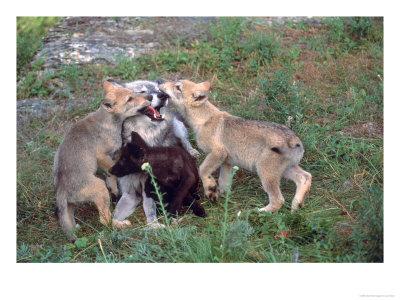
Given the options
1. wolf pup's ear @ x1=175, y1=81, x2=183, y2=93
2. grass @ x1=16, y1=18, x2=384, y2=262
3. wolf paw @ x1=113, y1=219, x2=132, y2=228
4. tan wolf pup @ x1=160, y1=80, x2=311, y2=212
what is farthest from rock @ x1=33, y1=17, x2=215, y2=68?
wolf paw @ x1=113, y1=219, x2=132, y2=228

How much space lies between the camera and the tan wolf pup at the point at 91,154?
234 inches

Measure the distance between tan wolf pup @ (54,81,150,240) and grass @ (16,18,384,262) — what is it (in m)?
0.34

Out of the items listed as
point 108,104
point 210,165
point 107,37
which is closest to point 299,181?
point 210,165

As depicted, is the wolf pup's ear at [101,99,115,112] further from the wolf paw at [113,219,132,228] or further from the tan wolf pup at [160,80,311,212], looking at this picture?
the wolf paw at [113,219,132,228]

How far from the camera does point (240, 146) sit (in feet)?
20.6

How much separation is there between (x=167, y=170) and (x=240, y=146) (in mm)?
1063

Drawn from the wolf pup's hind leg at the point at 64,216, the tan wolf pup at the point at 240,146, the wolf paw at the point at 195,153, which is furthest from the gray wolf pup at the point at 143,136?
the wolf pup's hind leg at the point at 64,216

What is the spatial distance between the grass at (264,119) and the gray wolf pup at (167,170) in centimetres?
34

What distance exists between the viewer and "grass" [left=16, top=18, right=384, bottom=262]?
16.6ft

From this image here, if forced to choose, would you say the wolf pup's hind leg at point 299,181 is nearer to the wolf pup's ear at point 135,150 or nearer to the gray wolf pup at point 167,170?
the gray wolf pup at point 167,170

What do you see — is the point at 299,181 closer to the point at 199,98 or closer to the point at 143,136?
the point at 199,98

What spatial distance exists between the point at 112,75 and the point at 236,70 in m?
2.57
